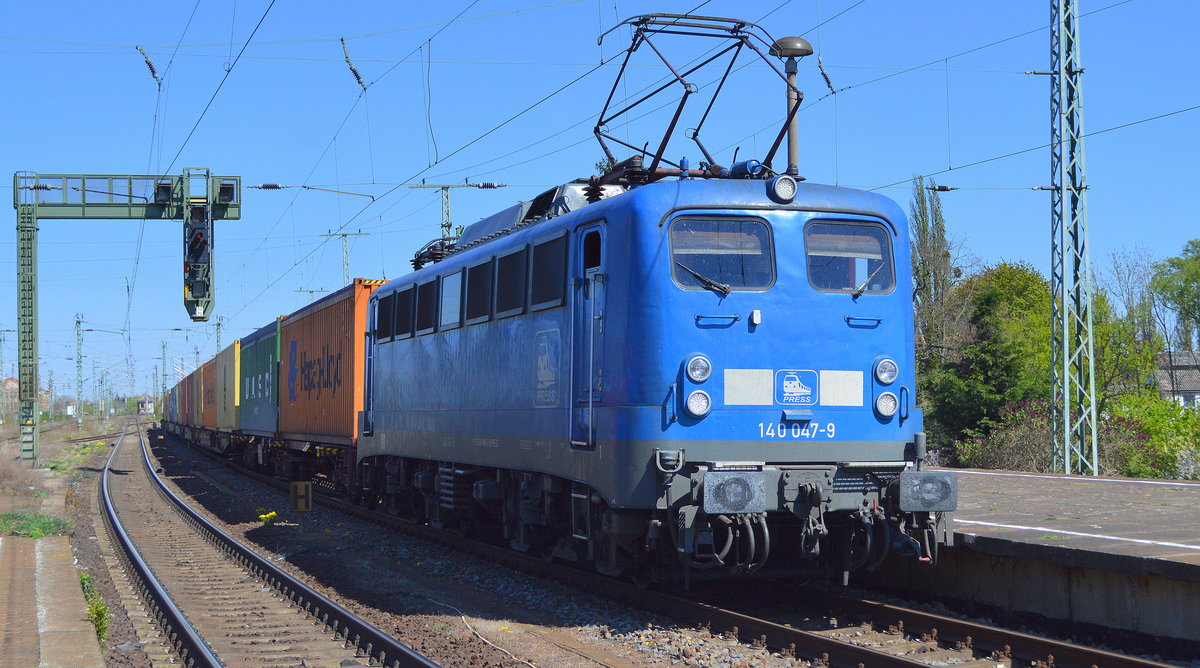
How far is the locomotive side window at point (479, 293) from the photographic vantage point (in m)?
11.7

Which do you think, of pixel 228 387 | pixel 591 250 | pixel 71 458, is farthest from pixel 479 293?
pixel 71 458

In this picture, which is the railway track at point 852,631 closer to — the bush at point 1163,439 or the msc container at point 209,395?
the bush at point 1163,439

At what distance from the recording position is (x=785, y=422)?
28.9 feet

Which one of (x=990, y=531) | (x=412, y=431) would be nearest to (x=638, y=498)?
(x=990, y=531)

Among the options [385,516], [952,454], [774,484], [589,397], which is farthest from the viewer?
[952,454]

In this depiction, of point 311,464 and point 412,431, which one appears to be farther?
point 311,464

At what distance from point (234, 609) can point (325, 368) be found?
32.6ft

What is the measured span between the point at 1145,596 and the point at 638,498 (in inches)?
Answer: 140

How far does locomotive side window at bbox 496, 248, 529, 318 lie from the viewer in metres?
10.9

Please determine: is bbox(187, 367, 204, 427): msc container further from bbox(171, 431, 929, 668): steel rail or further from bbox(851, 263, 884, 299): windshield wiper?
bbox(851, 263, 884, 299): windshield wiper

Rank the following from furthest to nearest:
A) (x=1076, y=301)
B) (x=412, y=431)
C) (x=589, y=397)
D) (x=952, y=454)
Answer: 1. (x=952, y=454)
2. (x=1076, y=301)
3. (x=412, y=431)
4. (x=589, y=397)

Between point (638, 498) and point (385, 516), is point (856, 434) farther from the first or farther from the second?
point (385, 516)

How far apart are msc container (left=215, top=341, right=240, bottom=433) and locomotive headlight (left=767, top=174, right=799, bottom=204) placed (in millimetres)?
26113

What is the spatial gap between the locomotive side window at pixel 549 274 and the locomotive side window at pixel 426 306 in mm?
3102
